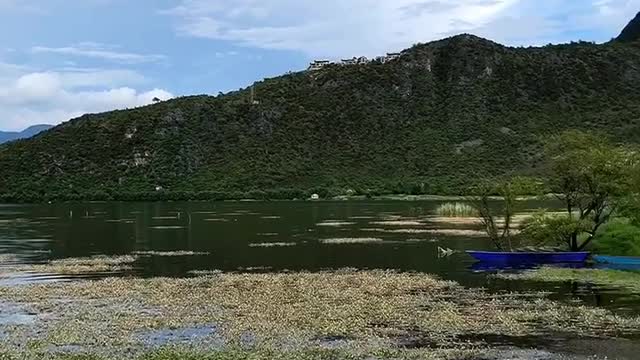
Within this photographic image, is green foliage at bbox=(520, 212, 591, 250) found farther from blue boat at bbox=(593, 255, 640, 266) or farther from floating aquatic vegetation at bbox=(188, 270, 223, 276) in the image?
floating aquatic vegetation at bbox=(188, 270, 223, 276)

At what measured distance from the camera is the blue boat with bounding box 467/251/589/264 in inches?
1857

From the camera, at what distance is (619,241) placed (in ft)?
166

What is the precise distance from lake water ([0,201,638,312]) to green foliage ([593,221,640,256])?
27.9 feet

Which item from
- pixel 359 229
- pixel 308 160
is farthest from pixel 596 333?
pixel 308 160

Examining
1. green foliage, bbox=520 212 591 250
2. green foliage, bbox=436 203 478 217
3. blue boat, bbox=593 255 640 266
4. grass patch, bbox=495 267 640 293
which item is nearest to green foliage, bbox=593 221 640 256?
green foliage, bbox=520 212 591 250

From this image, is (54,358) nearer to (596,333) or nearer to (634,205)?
(596,333)

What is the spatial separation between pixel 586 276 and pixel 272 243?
2948 centimetres

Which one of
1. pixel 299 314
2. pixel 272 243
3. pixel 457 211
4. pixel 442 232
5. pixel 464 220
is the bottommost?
pixel 464 220

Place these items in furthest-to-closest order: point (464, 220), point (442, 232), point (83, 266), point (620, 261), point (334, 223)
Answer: point (464, 220) < point (334, 223) < point (442, 232) < point (83, 266) < point (620, 261)

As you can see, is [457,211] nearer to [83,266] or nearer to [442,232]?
[442,232]

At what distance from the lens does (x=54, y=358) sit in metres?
23.0

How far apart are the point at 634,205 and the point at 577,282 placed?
411 inches

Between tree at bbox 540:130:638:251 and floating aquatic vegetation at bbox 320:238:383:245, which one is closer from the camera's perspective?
tree at bbox 540:130:638:251

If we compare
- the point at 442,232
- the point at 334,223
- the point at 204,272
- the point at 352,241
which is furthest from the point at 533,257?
the point at 334,223
